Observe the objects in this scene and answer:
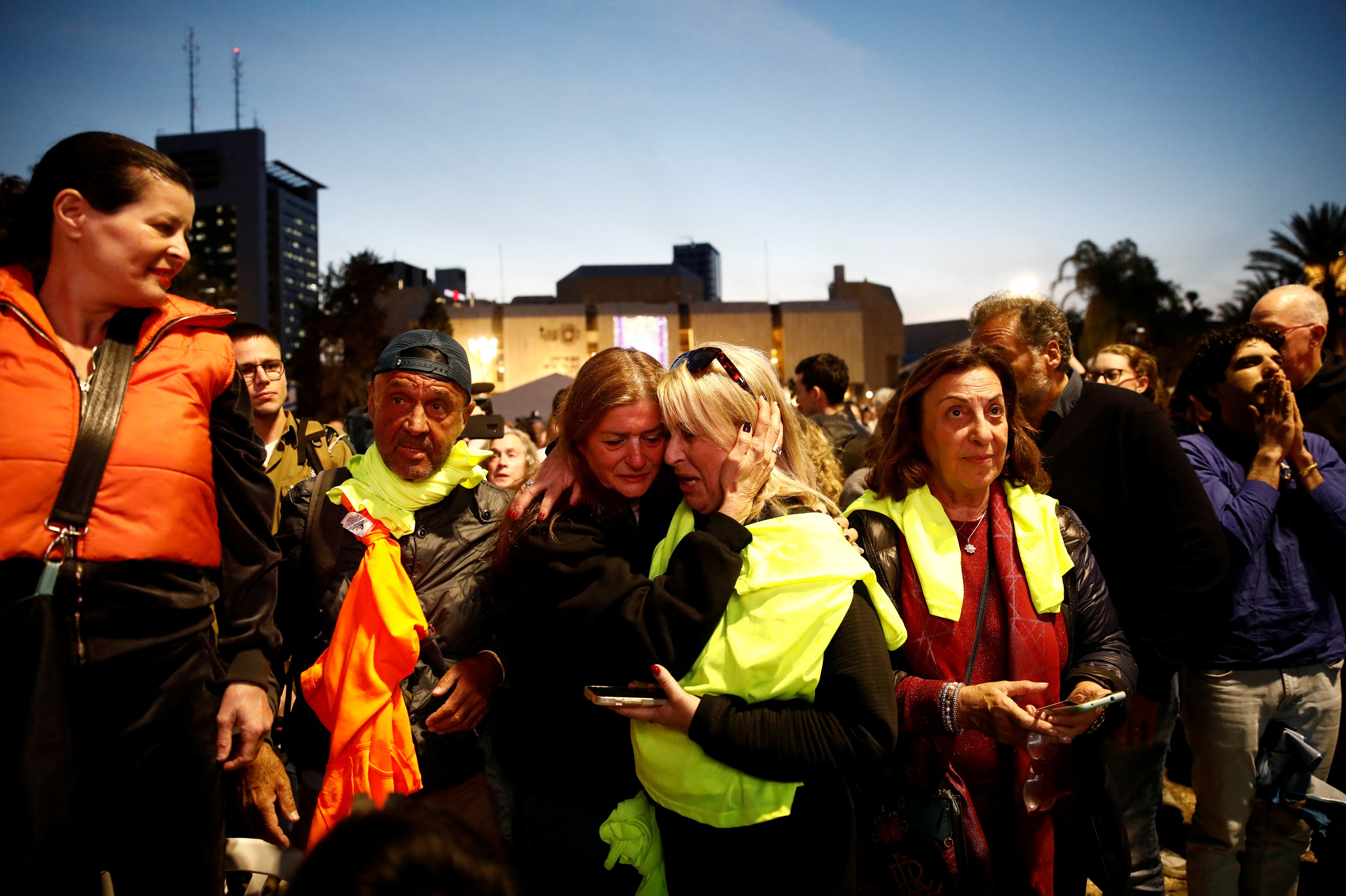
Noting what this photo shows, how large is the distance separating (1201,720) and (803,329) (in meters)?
33.7

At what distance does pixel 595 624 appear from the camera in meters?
1.74

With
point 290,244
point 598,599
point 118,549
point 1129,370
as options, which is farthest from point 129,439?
point 290,244

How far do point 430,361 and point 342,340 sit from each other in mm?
25086

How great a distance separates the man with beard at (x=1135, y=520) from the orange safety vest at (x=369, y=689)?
2.37 meters

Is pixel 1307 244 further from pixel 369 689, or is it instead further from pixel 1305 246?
pixel 369 689

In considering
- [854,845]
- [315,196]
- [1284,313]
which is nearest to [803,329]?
[1284,313]

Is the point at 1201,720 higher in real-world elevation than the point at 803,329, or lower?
lower

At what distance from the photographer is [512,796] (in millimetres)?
2170

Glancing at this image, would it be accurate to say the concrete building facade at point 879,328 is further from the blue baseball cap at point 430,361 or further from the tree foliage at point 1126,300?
the blue baseball cap at point 430,361

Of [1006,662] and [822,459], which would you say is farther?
[822,459]

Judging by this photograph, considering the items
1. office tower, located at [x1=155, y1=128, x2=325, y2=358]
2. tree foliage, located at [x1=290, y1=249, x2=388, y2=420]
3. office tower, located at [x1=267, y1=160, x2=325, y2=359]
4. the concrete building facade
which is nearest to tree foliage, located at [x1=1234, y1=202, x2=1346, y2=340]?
the concrete building facade

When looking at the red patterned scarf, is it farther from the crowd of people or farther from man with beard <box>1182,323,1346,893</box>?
man with beard <box>1182,323,1346,893</box>

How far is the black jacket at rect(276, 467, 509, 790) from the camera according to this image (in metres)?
2.13

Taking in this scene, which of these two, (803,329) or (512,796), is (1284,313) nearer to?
(512,796)
